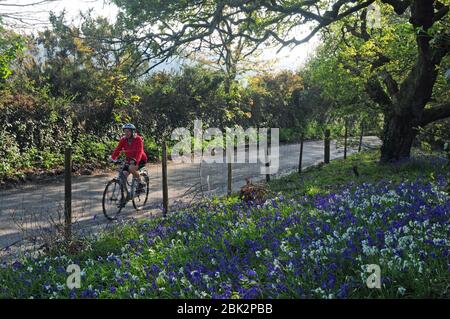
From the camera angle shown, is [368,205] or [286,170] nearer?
[368,205]

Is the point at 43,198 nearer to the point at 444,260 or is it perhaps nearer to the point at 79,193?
the point at 79,193

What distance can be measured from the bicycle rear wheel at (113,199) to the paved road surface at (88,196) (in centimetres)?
19

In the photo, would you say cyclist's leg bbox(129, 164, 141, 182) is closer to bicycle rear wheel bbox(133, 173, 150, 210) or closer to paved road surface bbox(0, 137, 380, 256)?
bicycle rear wheel bbox(133, 173, 150, 210)

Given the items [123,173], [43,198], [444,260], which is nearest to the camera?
[444,260]

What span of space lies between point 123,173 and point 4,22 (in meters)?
4.44

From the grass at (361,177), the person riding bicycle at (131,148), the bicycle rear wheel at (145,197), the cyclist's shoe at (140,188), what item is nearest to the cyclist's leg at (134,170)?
the person riding bicycle at (131,148)

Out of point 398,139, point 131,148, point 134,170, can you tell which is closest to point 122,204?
point 134,170

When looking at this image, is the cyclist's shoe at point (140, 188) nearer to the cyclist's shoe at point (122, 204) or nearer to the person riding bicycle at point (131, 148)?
the person riding bicycle at point (131, 148)

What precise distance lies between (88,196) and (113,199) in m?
2.44

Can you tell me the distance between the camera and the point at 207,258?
5426 millimetres

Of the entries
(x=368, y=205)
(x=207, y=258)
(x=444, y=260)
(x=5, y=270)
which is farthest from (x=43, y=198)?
(x=444, y=260)

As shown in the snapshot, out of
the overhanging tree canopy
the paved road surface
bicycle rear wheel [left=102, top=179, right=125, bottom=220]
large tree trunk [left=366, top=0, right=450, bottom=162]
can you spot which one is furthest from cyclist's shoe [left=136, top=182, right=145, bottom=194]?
large tree trunk [left=366, top=0, right=450, bottom=162]

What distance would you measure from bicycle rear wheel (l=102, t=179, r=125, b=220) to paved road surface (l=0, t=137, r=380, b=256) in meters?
0.19

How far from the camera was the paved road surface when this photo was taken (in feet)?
28.0
